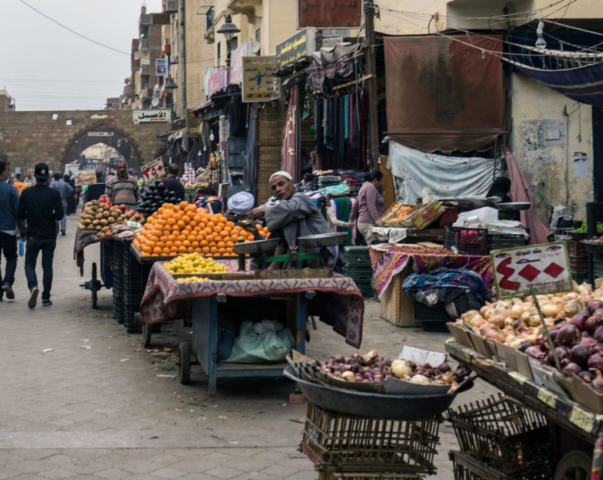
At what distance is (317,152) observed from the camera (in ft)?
51.1

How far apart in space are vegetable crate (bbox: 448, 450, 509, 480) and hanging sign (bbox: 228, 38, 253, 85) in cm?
1669

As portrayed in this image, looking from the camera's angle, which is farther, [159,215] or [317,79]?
[317,79]

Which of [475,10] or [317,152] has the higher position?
[475,10]

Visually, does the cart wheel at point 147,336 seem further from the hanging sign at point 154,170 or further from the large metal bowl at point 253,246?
the hanging sign at point 154,170

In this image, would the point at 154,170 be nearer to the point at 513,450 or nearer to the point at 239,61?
the point at 239,61

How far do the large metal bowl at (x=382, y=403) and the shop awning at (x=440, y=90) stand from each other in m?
9.21

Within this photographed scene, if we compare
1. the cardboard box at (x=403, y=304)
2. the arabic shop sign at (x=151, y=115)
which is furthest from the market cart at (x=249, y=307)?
the arabic shop sign at (x=151, y=115)

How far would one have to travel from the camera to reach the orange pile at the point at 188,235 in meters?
8.38

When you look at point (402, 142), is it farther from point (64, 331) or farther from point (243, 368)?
point (243, 368)

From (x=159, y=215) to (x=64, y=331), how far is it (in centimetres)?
173

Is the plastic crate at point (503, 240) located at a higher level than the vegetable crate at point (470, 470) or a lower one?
higher

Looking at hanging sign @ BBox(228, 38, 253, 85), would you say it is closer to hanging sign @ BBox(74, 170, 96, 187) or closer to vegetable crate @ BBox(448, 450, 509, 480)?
hanging sign @ BBox(74, 170, 96, 187)

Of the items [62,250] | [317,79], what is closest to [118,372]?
[317,79]

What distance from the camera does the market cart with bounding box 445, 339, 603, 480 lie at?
2.97 m
